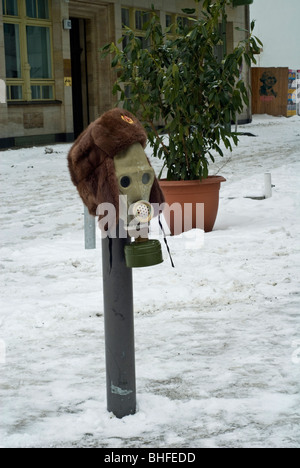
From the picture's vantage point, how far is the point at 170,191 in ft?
21.7

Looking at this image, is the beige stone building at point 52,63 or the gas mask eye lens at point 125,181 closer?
the gas mask eye lens at point 125,181

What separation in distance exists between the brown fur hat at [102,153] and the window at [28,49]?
50.3 feet

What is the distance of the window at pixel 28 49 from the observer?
17.4 metres

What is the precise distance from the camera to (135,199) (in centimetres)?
271

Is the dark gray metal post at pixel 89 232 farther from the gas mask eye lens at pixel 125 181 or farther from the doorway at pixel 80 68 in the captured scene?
the doorway at pixel 80 68

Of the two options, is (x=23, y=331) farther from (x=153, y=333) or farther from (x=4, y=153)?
(x=4, y=153)

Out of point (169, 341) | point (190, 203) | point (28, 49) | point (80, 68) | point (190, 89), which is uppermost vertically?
point (28, 49)

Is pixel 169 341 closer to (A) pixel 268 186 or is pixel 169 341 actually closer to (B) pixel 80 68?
(A) pixel 268 186

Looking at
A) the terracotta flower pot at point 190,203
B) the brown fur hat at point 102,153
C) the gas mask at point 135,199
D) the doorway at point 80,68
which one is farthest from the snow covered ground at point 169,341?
the doorway at point 80,68

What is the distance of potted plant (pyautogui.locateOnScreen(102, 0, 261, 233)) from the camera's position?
641 centimetres

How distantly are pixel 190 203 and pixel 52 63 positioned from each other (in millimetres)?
13019

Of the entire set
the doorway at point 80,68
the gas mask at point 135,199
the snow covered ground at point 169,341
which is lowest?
the snow covered ground at point 169,341

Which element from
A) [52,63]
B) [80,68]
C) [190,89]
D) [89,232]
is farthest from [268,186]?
[80,68]

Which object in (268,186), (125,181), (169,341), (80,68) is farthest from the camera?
(80,68)
